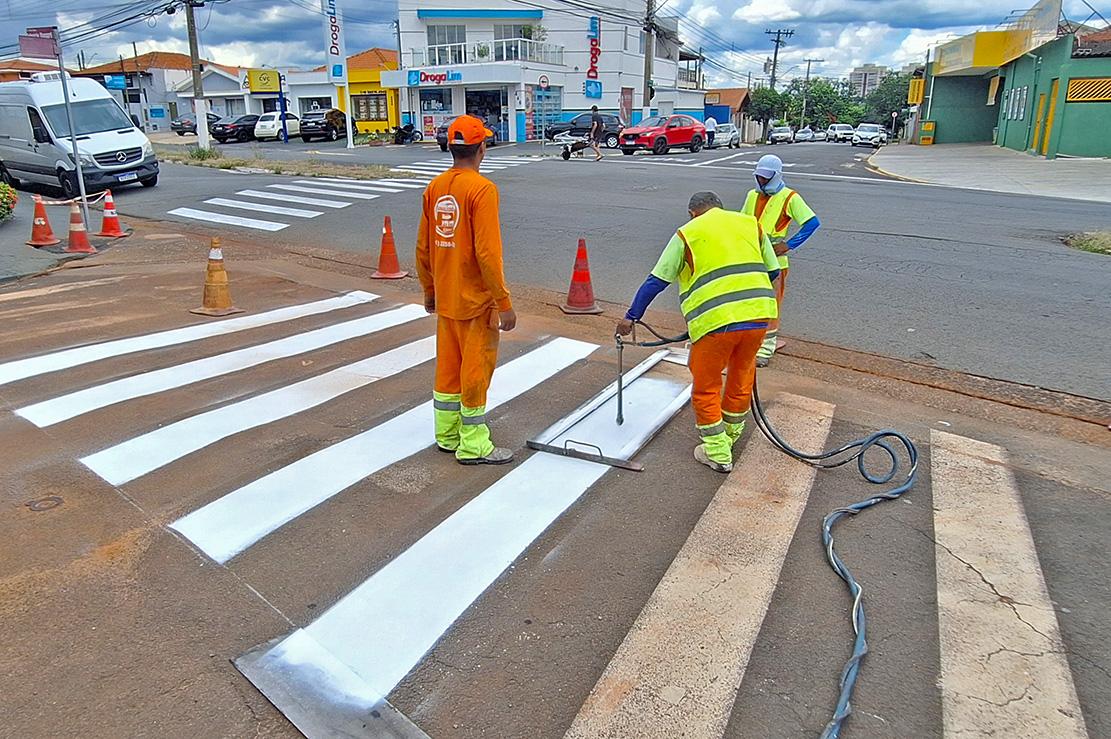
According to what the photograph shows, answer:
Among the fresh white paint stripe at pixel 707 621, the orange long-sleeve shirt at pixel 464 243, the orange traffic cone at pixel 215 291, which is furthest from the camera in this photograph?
the orange traffic cone at pixel 215 291

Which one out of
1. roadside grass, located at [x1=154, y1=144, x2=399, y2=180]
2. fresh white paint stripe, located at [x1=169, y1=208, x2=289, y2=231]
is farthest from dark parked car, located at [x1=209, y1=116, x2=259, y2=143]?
fresh white paint stripe, located at [x1=169, y1=208, x2=289, y2=231]

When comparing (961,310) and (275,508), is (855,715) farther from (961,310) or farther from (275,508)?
(961,310)

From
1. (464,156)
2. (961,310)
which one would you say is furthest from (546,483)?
(961,310)

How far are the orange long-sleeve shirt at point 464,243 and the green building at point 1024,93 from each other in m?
33.2

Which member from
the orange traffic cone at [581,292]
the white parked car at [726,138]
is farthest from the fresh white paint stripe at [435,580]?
the white parked car at [726,138]

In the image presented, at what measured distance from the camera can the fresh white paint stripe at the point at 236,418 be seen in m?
4.66

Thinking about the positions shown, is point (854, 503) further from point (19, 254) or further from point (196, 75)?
point (196, 75)

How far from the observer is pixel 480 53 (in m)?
43.4

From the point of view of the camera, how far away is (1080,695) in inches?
115

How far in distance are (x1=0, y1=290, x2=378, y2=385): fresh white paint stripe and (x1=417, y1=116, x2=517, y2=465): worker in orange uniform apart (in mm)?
3472

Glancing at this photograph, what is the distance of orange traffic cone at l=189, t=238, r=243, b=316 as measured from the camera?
26.9ft

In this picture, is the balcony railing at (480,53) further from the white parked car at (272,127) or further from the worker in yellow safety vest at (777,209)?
the worker in yellow safety vest at (777,209)

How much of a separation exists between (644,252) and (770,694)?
9.26 m

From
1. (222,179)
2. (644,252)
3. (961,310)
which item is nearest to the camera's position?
(961,310)
